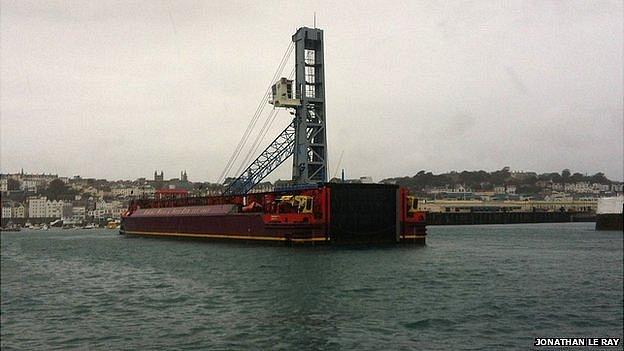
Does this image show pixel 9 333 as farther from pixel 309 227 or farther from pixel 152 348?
pixel 309 227

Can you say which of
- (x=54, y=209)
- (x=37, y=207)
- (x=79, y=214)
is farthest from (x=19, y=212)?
(x=79, y=214)

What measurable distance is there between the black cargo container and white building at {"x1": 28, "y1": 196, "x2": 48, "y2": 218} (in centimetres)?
12780

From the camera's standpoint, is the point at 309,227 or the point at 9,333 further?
the point at 309,227

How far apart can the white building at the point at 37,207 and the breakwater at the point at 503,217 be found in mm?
95377

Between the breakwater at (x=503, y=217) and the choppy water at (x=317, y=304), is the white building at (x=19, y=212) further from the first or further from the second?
the choppy water at (x=317, y=304)

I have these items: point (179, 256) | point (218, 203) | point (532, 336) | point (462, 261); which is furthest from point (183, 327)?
point (218, 203)

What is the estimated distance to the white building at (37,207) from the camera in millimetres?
152375

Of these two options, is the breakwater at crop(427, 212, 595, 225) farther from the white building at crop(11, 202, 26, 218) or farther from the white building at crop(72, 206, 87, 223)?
the white building at crop(11, 202, 26, 218)

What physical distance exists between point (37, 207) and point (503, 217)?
11087 centimetres

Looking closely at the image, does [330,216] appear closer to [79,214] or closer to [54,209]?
[54,209]

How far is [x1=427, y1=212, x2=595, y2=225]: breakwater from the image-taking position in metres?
124

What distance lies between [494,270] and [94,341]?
60.5 ft

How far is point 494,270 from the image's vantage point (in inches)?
1082

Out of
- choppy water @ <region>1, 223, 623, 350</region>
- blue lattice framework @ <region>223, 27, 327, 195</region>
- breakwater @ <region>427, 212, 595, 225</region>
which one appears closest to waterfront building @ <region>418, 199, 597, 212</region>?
breakwater @ <region>427, 212, 595, 225</region>
